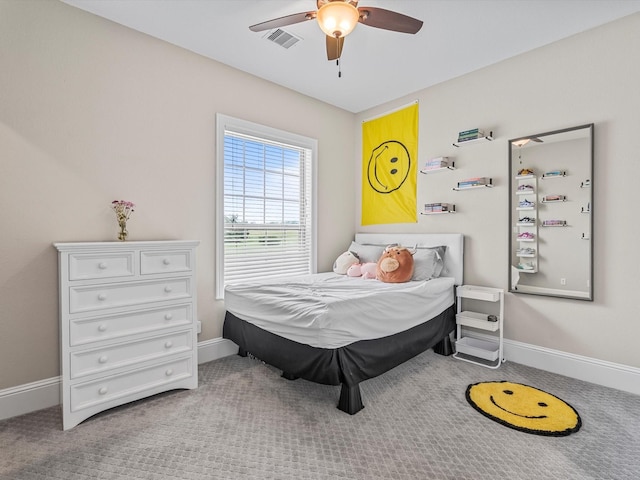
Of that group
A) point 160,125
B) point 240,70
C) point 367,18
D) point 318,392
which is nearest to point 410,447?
point 318,392

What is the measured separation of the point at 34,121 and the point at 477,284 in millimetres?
3826

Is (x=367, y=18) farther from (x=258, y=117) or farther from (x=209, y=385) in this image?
(x=209, y=385)

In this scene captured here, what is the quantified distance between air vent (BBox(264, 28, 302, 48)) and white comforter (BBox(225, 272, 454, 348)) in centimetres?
204

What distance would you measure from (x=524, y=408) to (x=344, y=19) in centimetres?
264

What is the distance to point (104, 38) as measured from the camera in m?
2.46

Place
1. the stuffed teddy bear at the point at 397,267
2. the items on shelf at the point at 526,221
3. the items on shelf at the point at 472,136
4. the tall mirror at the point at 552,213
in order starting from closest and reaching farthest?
1. the tall mirror at the point at 552,213
2. the items on shelf at the point at 526,221
3. the stuffed teddy bear at the point at 397,267
4. the items on shelf at the point at 472,136

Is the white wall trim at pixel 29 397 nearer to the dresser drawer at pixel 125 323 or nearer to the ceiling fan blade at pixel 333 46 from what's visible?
the dresser drawer at pixel 125 323

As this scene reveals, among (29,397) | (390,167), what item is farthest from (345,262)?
(29,397)

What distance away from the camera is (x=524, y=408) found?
85.3 inches

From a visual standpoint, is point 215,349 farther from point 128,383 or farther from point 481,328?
point 481,328

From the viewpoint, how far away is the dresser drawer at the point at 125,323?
2014 mm

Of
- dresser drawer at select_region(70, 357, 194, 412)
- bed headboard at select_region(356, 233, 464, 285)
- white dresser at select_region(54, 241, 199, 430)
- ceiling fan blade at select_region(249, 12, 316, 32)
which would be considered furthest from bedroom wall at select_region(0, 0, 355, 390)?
bed headboard at select_region(356, 233, 464, 285)

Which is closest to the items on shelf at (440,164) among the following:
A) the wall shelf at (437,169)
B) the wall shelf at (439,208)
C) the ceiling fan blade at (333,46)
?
the wall shelf at (437,169)

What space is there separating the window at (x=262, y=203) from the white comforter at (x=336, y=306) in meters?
0.48
